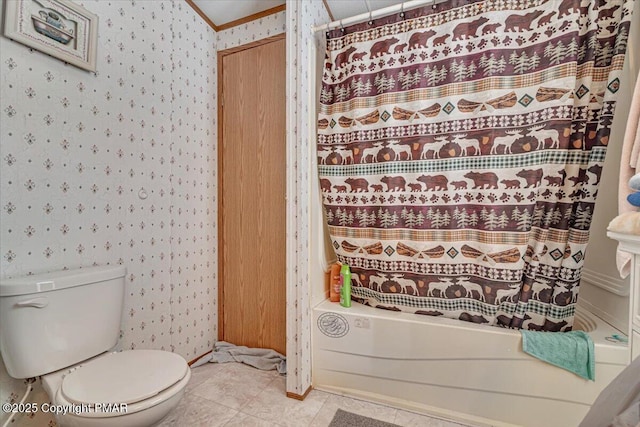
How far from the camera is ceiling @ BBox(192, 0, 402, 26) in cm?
177

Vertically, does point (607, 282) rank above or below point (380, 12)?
below

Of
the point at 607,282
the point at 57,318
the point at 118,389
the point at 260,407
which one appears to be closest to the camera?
the point at 118,389

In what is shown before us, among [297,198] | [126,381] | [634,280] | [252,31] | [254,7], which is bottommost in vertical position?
[126,381]

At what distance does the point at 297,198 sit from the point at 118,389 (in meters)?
1.10

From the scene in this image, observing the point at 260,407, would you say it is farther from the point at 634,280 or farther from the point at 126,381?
the point at 634,280

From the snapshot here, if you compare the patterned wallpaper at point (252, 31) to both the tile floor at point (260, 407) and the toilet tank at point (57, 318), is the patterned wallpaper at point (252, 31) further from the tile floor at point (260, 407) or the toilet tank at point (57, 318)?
the tile floor at point (260, 407)

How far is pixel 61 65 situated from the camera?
3.98 feet

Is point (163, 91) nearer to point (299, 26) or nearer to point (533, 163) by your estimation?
point (299, 26)

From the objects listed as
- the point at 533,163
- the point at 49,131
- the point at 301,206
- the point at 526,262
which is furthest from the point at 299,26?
the point at 526,262

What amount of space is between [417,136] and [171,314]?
6.07ft

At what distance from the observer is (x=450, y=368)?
4.49 ft

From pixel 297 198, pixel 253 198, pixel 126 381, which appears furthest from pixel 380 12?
pixel 126 381

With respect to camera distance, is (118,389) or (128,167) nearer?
(118,389)

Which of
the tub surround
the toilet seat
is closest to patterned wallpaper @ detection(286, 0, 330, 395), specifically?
the toilet seat
